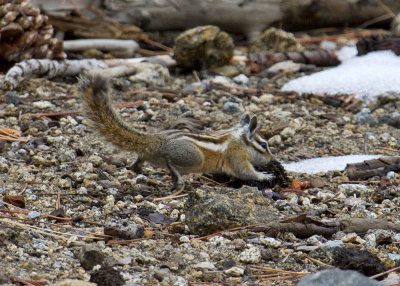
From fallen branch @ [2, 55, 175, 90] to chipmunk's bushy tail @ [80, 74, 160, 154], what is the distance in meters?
1.98

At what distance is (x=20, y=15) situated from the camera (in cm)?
648

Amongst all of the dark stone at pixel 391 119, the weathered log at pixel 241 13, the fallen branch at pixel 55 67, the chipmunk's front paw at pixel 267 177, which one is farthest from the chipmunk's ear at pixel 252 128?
the weathered log at pixel 241 13

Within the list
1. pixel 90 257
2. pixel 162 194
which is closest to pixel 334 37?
pixel 162 194

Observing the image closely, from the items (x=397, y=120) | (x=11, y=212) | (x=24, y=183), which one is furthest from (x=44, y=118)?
(x=397, y=120)

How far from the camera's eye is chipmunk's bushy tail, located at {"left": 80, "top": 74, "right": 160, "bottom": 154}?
4184mm

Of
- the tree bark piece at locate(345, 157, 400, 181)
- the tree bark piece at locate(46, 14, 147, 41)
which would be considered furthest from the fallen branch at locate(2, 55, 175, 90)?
the tree bark piece at locate(345, 157, 400, 181)

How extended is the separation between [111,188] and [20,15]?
9.76ft

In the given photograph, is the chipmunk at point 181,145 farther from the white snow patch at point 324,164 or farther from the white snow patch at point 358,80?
the white snow patch at point 358,80

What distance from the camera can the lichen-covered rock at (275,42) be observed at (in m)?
8.05

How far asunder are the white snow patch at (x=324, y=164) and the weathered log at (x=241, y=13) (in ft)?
13.0

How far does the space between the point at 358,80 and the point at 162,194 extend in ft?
11.0

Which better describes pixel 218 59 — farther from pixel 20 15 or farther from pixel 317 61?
pixel 20 15

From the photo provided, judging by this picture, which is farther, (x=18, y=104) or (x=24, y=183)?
(x=18, y=104)

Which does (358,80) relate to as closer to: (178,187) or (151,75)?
(151,75)
